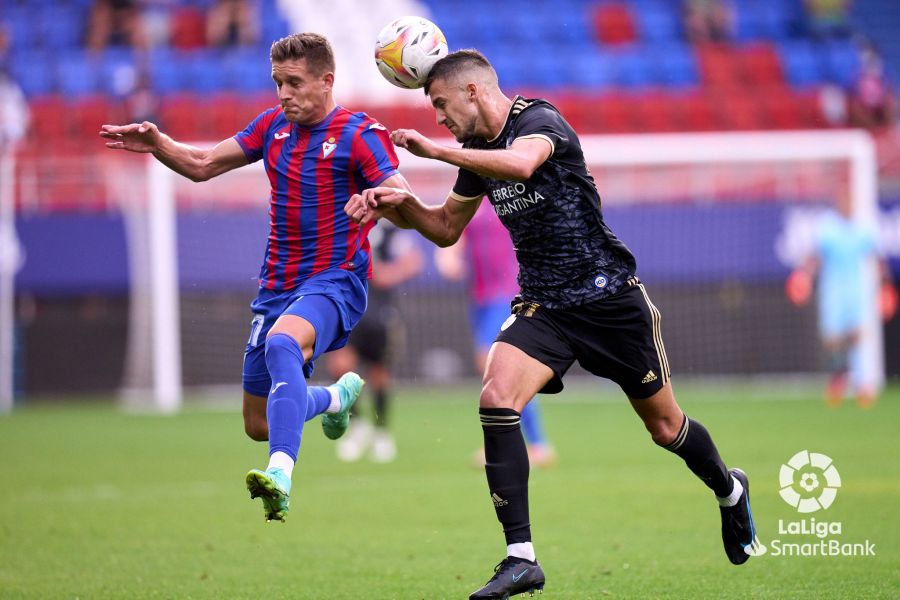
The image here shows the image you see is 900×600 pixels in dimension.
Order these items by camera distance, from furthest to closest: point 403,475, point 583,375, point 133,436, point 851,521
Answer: point 583,375
point 133,436
point 403,475
point 851,521

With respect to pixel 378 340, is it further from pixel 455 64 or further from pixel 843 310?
pixel 455 64

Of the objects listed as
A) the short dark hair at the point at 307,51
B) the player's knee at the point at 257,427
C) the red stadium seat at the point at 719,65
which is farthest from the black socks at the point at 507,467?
the red stadium seat at the point at 719,65

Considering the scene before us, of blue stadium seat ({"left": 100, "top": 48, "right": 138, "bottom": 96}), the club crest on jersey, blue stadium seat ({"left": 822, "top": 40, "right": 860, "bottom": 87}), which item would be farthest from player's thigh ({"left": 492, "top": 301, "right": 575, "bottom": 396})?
blue stadium seat ({"left": 822, "top": 40, "right": 860, "bottom": 87})

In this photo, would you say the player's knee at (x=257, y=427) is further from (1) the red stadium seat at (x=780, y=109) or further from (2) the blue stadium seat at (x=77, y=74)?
(1) the red stadium seat at (x=780, y=109)

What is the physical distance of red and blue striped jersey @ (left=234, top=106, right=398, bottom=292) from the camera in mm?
6039

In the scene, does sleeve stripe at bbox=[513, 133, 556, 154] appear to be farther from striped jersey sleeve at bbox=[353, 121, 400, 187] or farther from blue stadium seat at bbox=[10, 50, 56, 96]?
blue stadium seat at bbox=[10, 50, 56, 96]

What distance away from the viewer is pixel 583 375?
19062 mm

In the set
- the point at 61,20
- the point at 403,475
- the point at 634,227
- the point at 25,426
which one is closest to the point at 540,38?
the point at 634,227

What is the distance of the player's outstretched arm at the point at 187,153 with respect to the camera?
Answer: 6.01 metres

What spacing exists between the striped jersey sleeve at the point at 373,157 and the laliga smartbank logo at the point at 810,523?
256 cm

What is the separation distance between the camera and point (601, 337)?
5512mm

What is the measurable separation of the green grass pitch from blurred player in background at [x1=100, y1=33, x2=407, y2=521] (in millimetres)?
1004

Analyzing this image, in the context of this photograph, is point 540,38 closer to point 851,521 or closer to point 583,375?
point 583,375

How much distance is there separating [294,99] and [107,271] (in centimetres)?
1159
